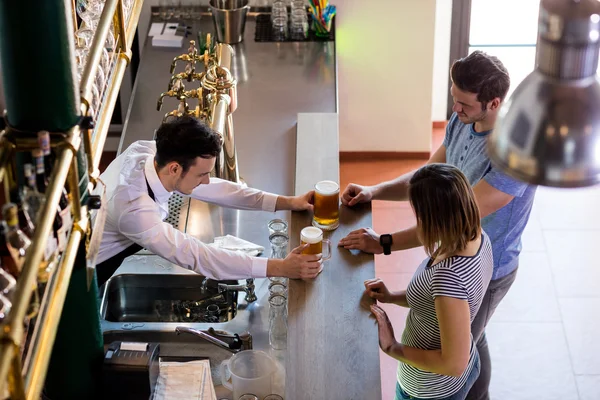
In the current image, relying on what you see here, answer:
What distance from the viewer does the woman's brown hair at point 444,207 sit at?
88.4 inches

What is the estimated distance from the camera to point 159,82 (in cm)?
455

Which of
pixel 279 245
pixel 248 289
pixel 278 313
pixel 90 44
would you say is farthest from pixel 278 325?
pixel 90 44

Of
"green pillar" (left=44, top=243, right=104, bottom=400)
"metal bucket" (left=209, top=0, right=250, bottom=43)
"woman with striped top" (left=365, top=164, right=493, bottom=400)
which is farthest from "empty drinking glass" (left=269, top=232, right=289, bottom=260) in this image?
"metal bucket" (left=209, top=0, right=250, bottom=43)

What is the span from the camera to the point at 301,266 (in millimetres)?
2639

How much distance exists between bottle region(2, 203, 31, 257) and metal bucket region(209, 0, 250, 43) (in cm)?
349

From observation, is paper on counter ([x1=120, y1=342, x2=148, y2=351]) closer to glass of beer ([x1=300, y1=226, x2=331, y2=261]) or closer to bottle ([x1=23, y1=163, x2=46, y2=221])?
glass of beer ([x1=300, y1=226, x2=331, y2=261])

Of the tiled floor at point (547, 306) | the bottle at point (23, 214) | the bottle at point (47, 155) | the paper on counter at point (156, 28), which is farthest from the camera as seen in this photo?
the paper on counter at point (156, 28)

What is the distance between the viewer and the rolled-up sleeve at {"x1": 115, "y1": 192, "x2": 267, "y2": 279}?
268 cm

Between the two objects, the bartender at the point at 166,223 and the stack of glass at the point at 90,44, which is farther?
the bartender at the point at 166,223

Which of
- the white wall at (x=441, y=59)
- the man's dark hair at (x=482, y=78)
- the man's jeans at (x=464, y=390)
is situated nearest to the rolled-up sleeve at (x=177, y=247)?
the man's jeans at (x=464, y=390)

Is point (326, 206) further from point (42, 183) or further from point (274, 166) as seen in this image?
point (42, 183)

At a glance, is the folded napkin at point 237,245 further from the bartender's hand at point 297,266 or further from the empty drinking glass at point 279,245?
the bartender's hand at point 297,266

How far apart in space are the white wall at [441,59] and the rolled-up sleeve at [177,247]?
344cm

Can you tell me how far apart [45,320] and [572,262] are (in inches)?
156
